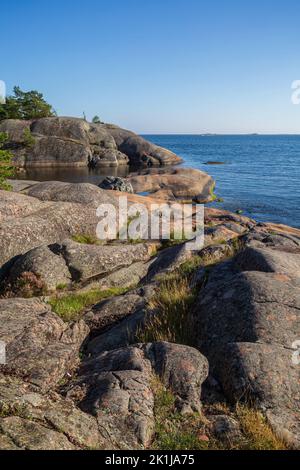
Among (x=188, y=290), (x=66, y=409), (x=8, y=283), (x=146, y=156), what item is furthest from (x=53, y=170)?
(x=66, y=409)

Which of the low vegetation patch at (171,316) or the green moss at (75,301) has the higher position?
the low vegetation patch at (171,316)

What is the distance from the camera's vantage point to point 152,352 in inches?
300

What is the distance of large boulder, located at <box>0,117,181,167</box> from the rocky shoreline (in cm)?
5600

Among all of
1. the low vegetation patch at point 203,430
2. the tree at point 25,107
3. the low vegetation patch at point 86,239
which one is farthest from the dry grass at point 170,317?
the tree at point 25,107

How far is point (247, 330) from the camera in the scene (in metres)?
7.83

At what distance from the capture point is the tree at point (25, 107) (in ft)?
252

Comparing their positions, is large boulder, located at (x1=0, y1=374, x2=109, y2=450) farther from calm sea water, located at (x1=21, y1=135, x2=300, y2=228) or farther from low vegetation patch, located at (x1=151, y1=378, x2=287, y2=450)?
calm sea water, located at (x1=21, y1=135, x2=300, y2=228)

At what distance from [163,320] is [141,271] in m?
6.44

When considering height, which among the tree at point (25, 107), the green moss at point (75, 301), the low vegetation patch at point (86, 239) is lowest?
the green moss at point (75, 301)

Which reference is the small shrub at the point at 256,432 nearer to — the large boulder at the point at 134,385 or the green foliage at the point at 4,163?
the large boulder at the point at 134,385

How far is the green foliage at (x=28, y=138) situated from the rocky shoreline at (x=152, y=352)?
55.8 m

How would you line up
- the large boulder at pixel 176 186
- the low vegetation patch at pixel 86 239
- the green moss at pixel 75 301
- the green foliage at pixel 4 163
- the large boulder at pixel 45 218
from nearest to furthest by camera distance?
the green moss at pixel 75 301, the large boulder at pixel 45 218, the green foliage at pixel 4 163, the low vegetation patch at pixel 86 239, the large boulder at pixel 176 186

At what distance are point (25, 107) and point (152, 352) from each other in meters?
81.6

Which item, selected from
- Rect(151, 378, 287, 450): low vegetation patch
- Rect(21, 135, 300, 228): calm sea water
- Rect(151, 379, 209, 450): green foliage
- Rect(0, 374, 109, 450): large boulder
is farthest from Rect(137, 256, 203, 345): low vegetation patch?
Rect(21, 135, 300, 228): calm sea water
